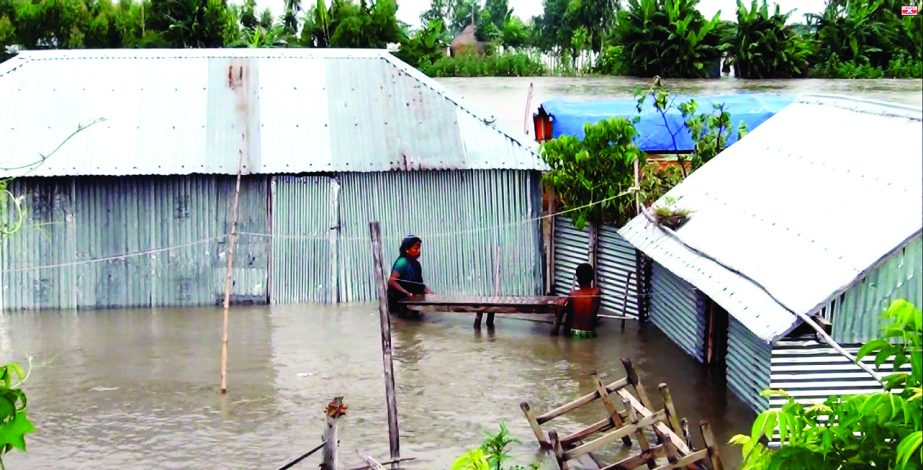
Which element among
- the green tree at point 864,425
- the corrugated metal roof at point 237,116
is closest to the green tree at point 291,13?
the corrugated metal roof at point 237,116

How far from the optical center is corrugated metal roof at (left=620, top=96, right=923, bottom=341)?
9008 mm

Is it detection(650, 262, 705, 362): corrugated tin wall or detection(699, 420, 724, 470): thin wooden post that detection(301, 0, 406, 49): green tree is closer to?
detection(650, 262, 705, 362): corrugated tin wall

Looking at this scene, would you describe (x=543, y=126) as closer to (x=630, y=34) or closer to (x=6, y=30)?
(x=630, y=34)

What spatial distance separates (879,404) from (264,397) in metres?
8.02

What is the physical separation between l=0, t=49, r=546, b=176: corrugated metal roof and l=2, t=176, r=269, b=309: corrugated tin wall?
0.39m

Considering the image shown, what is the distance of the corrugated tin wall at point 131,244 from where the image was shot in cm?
1544

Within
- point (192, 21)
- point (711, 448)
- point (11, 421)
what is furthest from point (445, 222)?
point (192, 21)

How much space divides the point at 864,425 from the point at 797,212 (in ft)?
18.4

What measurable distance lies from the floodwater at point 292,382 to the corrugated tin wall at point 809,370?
800 millimetres

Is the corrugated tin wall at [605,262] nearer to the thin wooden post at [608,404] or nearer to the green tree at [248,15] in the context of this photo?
the thin wooden post at [608,404]

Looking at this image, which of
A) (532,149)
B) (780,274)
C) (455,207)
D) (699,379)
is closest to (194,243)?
(455,207)

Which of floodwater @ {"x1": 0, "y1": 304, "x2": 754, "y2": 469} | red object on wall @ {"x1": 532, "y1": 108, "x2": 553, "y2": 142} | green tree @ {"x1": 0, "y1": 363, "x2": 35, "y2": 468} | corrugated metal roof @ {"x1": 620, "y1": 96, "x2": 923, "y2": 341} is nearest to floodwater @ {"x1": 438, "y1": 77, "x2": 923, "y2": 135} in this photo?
Result: red object on wall @ {"x1": 532, "y1": 108, "x2": 553, "y2": 142}

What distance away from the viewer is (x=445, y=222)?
15969mm

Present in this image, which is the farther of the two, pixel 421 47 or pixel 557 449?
pixel 421 47
